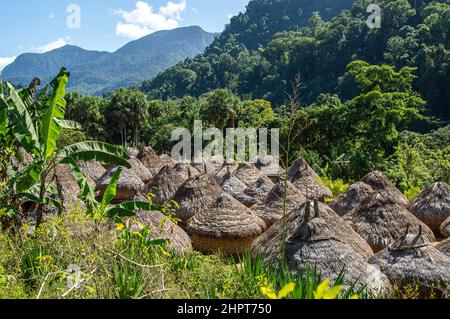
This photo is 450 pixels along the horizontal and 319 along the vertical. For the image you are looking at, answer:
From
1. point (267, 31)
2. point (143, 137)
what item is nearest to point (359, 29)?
point (143, 137)

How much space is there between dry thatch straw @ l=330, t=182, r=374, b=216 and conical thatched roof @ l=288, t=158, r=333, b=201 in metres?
1.34

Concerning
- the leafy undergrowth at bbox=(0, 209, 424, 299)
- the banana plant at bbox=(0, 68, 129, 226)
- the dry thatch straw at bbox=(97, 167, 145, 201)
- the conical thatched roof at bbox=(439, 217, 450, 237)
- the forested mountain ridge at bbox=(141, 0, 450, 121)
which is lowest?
the conical thatched roof at bbox=(439, 217, 450, 237)

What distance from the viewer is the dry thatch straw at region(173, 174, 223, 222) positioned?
41.6 ft

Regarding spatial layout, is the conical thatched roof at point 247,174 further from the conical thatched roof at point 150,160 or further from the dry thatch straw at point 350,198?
the conical thatched roof at point 150,160

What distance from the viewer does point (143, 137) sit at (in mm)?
43688

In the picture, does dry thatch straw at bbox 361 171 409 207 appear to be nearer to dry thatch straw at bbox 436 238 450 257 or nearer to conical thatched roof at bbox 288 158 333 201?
conical thatched roof at bbox 288 158 333 201

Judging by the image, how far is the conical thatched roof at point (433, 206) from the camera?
512 inches

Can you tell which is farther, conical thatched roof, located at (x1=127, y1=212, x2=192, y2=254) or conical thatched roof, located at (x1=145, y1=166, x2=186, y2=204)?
conical thatched roof, located at (x1=145, y1=166, x2=186, y2=204)

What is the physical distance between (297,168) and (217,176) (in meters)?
2.97

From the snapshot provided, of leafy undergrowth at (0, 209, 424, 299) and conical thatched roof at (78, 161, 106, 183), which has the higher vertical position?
leafy undergrowth at (0, 209, 424, 299)

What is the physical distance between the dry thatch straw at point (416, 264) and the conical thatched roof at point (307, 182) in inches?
262

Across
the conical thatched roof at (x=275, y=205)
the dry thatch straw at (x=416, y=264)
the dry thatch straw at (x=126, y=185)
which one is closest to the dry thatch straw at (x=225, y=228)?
the conical thatched roof at (x=275, y=205)

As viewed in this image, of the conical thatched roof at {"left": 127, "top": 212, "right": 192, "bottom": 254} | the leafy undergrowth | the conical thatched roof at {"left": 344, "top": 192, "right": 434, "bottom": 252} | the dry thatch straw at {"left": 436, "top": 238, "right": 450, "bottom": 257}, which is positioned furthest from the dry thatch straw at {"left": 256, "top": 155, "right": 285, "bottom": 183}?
the leafy undergrowth
